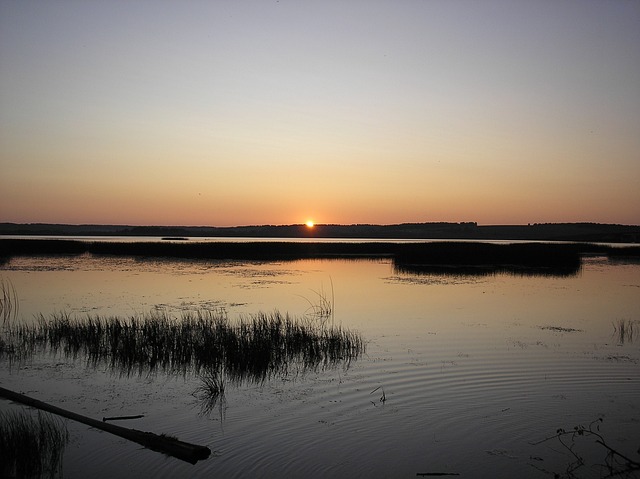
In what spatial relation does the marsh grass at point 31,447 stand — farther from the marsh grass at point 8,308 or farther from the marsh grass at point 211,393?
the marsh grass at point 8,308

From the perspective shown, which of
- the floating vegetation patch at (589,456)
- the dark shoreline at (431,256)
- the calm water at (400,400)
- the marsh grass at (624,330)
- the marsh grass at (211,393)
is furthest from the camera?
the dark shoreline at (431,256)

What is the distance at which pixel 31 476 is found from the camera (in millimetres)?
6477

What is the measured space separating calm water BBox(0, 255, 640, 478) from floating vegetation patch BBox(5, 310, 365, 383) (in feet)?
2.16

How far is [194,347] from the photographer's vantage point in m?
13.3

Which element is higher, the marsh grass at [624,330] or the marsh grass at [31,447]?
the marsh grass at [31,447]

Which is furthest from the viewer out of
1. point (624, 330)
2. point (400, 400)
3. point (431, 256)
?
point (431, 256)

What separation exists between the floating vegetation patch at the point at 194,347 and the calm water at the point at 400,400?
2.16 feet

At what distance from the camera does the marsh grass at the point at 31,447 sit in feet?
21.6

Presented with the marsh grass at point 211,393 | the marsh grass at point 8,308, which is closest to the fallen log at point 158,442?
the marsh grass at point 211,393

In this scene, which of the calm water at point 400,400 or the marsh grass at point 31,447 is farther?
the calm water at point 400,400

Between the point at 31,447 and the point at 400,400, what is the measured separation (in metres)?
5.78

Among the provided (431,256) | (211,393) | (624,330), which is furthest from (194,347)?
(431,256)

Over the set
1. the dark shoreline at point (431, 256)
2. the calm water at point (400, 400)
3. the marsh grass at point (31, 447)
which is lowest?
the calm water at point (400, 400)

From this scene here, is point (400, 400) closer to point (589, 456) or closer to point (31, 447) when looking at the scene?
point (589, 456)
